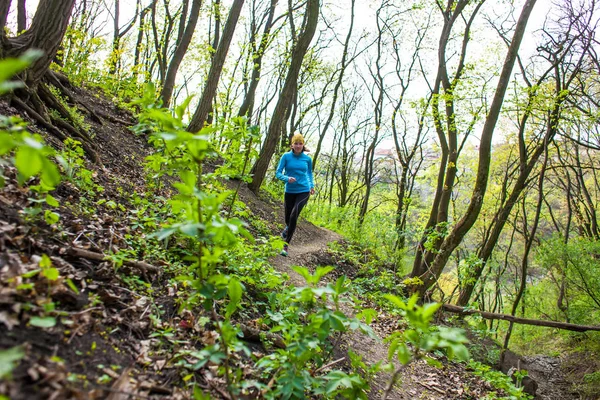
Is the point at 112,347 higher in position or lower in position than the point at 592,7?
lower

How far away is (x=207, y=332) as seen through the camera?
2.67 metres

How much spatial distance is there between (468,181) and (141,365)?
895 inches

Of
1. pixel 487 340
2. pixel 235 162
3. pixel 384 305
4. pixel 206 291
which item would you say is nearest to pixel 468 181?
pixel 487 340

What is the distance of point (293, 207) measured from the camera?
664 cm

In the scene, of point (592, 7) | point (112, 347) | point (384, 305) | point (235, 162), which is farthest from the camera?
point (592, 7)

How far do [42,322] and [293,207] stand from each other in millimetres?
5071

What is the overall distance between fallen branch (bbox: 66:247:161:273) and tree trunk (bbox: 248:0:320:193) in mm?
7105

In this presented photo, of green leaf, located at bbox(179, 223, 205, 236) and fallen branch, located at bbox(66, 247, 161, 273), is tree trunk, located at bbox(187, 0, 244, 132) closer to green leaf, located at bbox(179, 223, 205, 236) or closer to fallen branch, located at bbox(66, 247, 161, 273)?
fallen branch, located at bbox(66, 247, 161, 273)

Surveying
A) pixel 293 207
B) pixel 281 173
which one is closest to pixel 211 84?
pixel 281 173

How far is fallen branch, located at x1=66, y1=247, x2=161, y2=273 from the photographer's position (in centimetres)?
255

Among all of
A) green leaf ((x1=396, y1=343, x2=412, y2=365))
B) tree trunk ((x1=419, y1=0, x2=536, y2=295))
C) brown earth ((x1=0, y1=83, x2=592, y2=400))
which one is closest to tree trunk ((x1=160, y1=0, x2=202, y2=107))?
brown earth ((x1=0, y1=83, x2=592, y2=400))

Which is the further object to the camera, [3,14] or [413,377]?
[413,377]

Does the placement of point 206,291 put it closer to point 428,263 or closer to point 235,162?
point 235,162

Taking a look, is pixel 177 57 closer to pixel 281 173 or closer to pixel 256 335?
pixel 281 173
